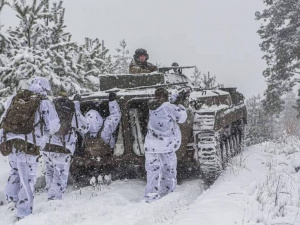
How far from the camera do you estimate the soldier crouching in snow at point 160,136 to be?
21.5 feet

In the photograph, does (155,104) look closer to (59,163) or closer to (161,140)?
(161,140)

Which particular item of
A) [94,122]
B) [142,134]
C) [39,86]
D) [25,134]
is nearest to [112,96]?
[94,122]

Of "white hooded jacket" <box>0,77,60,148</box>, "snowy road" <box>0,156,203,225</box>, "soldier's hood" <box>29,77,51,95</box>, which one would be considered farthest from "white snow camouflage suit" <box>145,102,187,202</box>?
"soldier's hood" <box>29,77,51,95</box>

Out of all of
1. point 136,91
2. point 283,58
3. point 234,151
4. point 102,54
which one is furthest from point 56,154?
point 283,58

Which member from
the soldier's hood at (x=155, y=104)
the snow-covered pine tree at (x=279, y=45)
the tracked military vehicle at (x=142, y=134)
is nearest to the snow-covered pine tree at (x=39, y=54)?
the tracked military vehicle at (x=142, y=134)

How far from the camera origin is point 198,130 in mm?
7480

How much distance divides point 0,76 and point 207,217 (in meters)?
8.25

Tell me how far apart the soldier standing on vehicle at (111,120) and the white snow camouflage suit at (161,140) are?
99cm

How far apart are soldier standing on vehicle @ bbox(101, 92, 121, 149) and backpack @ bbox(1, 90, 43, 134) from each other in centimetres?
201

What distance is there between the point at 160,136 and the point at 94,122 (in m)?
1.46

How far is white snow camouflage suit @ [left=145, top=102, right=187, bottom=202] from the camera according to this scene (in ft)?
21.5

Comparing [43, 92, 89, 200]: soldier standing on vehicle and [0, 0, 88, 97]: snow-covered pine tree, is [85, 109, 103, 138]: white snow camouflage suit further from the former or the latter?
[0, 0, 88, 97]: snow-covered pine tree

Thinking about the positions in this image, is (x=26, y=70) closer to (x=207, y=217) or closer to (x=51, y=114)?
(x=51, y=114)

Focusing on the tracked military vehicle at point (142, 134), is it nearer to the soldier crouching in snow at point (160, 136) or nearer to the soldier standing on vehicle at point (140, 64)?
the soldier crouching in snow at point (160, 136)
